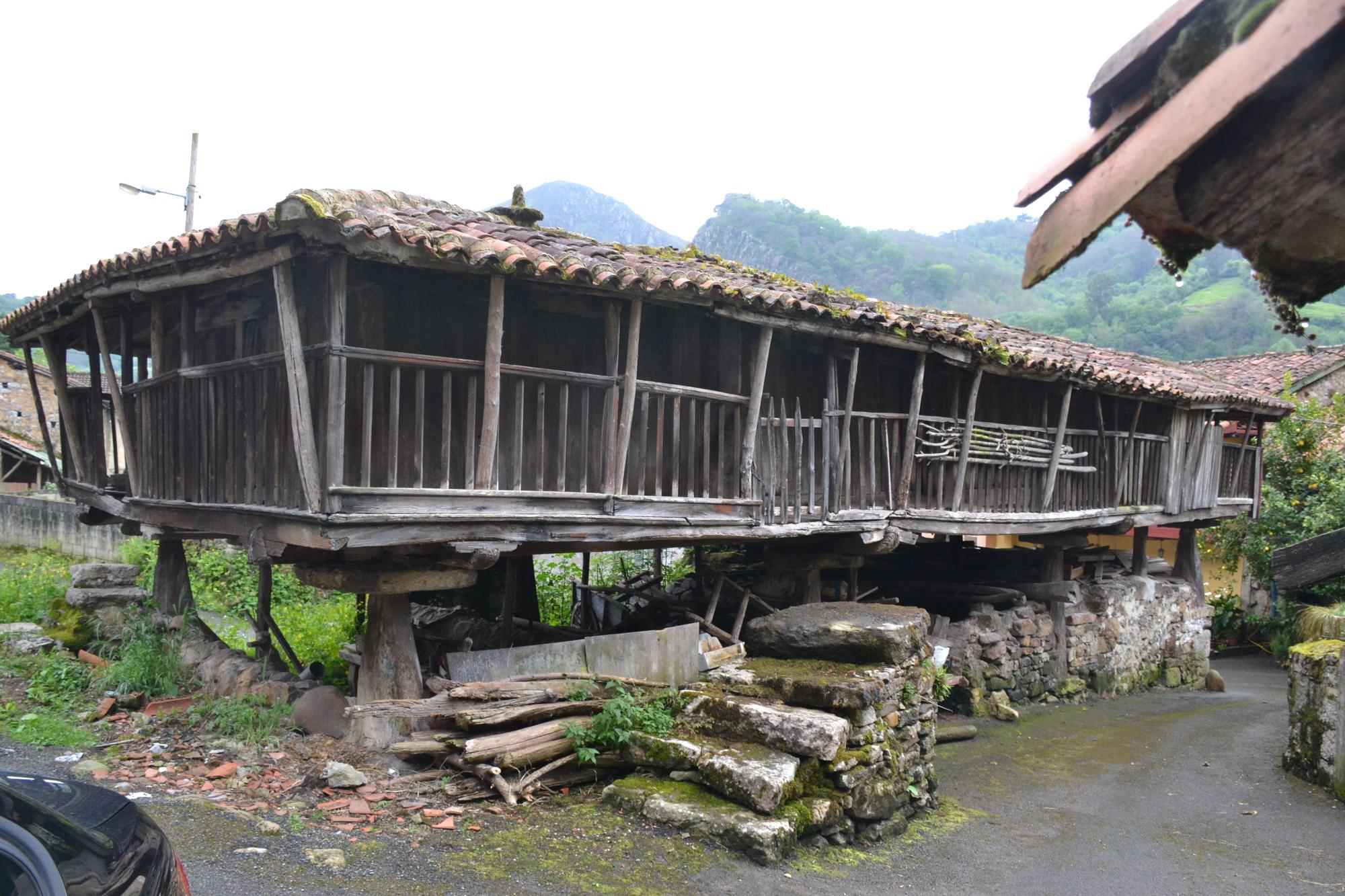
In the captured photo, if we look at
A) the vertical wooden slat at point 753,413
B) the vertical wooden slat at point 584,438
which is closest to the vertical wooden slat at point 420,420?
the vertical wooden slat at point 584,438

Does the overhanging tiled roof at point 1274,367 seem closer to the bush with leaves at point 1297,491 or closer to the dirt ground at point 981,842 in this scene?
the bush with leaves at point 1297,491

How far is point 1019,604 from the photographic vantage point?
11.2 metres

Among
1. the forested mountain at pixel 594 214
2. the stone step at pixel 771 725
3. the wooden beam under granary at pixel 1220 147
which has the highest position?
the forested mountain at pixel 594 214

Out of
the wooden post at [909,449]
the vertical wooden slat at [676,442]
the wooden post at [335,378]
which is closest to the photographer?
the wooden post at [335,378]

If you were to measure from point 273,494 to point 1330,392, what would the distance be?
21615 millimetres

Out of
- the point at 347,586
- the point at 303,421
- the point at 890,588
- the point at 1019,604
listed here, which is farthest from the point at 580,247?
the point at 1019,604

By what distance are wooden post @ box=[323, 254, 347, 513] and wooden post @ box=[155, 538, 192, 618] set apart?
211 inches

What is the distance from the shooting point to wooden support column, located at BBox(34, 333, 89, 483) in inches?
334

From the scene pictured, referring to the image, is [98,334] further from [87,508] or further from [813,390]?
[813,390]

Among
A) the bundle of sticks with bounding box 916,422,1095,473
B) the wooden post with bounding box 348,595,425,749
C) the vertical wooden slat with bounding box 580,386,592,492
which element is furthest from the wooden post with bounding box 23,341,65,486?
the bundle of sticks with bounding box 916,422,1095,473

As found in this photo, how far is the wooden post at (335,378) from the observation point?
4.95 meters

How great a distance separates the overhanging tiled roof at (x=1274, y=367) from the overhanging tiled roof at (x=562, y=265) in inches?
421

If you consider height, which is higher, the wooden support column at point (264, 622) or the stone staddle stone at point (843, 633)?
the stone staddle stone at point (843, 633)

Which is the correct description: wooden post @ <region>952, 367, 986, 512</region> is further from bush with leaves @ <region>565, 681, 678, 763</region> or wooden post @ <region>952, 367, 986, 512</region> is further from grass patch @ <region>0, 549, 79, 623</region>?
grass patch @ <region>0, 549, 79, 623</region>
